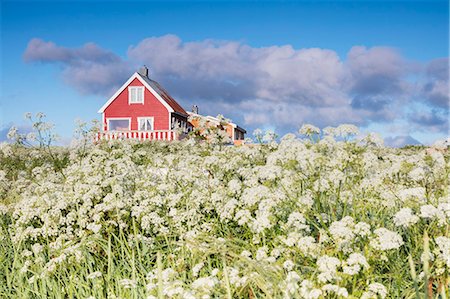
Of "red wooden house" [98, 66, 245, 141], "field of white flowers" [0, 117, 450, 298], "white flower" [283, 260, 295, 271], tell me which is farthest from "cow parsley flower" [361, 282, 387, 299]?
"red wooden house" [98, 66, 245, 141]

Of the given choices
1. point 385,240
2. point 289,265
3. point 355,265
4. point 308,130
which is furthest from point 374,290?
point 308,130

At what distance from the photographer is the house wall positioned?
41250mm

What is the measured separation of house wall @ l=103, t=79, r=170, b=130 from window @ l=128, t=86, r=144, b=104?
0.23 metres

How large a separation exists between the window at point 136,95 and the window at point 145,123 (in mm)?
1274

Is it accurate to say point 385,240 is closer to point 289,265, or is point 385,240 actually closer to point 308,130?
point 289,265

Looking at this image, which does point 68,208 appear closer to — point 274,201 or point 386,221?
point 274,201

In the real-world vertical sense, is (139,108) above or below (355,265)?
above

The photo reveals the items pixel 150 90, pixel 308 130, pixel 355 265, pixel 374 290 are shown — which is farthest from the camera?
pixel 150 90

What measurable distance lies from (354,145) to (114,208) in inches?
104

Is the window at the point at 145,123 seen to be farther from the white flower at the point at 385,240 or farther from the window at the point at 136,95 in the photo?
the white flower at the point at 385,240

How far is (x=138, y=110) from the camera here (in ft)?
137

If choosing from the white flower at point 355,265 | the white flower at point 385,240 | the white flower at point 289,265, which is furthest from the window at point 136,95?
the white flower at point 355,265

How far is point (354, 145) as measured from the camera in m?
5.98

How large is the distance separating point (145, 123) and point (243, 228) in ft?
121
